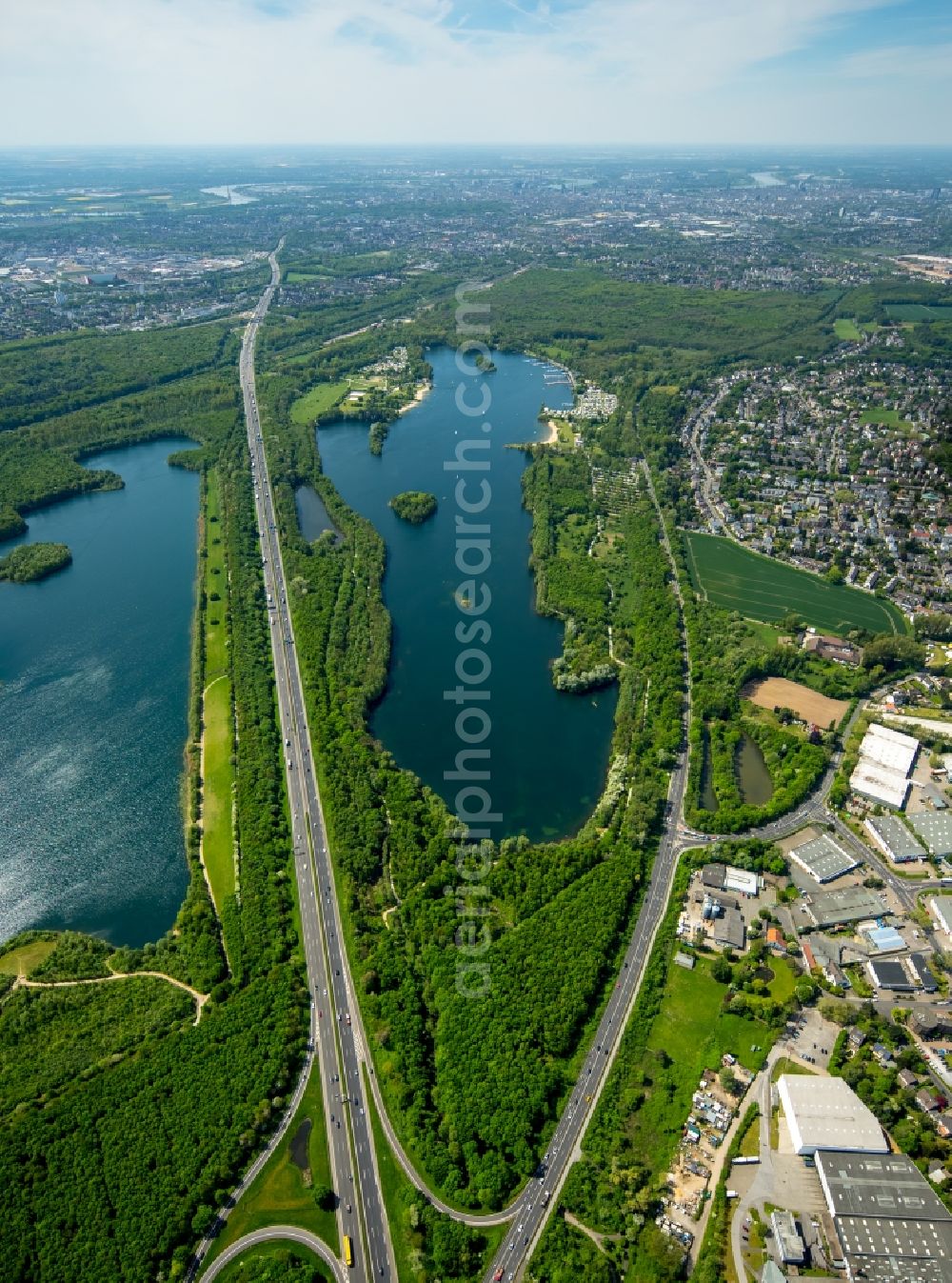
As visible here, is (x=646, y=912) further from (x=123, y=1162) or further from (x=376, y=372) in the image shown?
(x=376, y=372)

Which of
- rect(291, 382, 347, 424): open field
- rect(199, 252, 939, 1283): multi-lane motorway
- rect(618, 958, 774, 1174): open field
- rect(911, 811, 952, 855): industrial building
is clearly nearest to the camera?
rect(199, 252, 939, 1283): multi-lane motorway

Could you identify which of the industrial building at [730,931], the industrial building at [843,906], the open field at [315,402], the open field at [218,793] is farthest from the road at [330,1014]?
the open field at [315,402]

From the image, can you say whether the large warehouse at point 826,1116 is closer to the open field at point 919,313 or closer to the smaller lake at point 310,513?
the smaller lake at point 310,513

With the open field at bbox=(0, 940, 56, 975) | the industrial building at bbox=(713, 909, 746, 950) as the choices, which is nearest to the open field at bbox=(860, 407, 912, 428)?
the industrial building at bbox=(713, 909, 746, 950)

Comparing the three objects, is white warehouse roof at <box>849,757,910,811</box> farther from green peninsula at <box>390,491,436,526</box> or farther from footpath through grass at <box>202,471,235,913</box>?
green peninsula at <box>390,491,436,526</box>

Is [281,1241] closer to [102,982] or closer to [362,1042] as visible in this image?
[362,1042]

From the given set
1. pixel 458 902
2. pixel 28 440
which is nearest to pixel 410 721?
pixel 458 902

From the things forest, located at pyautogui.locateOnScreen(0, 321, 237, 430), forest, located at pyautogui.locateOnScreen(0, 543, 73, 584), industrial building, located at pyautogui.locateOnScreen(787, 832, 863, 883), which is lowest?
industrial building, located at pyautogui.locateOnScreen(787, 832, 863, 883)
